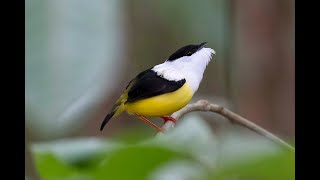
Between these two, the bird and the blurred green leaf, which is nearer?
the blurred green leaf

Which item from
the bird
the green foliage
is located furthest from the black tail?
the green foliage

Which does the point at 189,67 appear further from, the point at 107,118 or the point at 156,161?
the point at 156,161

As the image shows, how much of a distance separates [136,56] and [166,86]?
43mm

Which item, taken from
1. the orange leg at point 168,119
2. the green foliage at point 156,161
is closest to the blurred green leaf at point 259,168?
the green foliage at point 156,161

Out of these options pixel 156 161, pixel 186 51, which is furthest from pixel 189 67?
pixel 156 161

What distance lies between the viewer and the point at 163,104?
18.7 inches

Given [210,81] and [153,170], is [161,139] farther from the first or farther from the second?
[210,81]

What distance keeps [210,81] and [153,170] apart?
1.19 ft

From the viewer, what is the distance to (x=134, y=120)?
461 mm

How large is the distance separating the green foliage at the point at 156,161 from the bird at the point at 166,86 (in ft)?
0.89

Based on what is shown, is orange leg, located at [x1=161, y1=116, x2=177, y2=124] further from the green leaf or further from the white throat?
the green leaf

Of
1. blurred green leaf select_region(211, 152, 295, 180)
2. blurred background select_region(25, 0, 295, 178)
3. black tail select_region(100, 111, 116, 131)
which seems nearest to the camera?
blurred green leaf select_region(211, 152, 295, 180)

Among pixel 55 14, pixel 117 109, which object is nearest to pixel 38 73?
pixel 55 14

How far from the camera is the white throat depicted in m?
0.48
